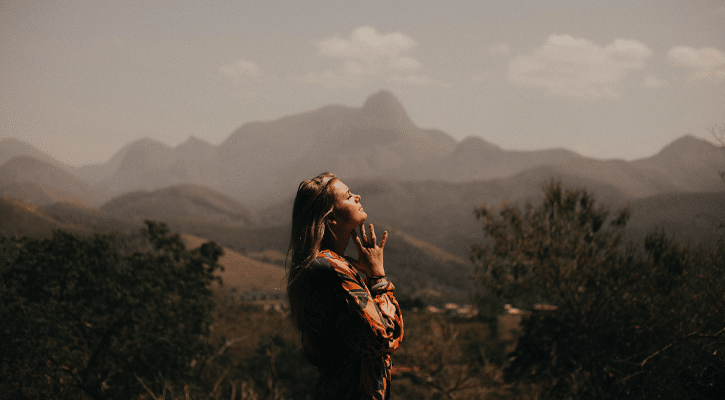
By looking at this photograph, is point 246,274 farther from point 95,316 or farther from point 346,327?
point 346,327

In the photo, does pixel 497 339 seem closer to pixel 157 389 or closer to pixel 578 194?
pixel 578 194

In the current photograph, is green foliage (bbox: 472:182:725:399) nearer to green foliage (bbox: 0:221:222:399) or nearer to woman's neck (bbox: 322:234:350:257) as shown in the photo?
woman's neck (bbox: 322:234:350:257)

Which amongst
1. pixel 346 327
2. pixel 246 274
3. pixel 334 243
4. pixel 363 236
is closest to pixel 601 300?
pixel 363 236

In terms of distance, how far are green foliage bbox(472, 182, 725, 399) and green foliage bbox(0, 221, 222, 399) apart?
11.1 meters

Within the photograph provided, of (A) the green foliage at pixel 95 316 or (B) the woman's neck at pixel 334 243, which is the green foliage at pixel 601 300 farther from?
(A) the green foliage at pixel 95 316

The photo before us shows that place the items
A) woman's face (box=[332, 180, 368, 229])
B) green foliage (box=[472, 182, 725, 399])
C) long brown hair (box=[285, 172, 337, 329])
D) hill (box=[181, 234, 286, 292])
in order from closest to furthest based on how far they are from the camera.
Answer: long brown hair (box=[285, 172, 337, 329]) < woman's face (box=[332, 180, 368, 229]) < green foliage (box=[472, 182, 725, 399]) < hill (box=[181, 234, 286, 292])

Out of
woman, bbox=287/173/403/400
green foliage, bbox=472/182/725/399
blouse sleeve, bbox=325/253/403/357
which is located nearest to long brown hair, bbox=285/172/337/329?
woman, bbox=287/173/403/400

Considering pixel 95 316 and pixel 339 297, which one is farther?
pixel 95 316

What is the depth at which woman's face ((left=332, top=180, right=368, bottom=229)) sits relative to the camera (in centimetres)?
245

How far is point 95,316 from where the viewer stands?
40.0ft

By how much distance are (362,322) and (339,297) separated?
17cm

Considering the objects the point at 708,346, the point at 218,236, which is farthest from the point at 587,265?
the point at 218,236

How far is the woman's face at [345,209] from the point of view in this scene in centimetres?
245

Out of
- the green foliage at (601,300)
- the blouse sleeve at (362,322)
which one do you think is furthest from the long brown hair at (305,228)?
the green foliage at (601,300)
